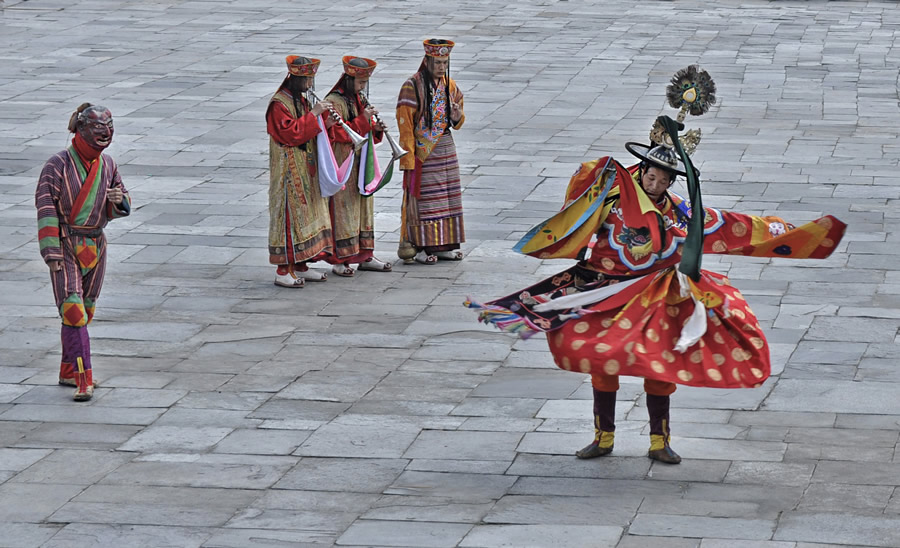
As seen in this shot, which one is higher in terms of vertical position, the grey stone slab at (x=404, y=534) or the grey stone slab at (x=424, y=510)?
the grey stone slab at (x=404, y=534)

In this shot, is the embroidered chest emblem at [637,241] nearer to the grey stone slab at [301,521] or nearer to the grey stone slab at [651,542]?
the grey stone slab at [651,542]

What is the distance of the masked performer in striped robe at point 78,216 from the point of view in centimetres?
769

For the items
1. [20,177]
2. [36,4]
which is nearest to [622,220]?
[20,177]

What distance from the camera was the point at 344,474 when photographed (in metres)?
6.70

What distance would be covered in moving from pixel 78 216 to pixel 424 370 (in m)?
2.17

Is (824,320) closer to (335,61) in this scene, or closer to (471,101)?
(471,101)

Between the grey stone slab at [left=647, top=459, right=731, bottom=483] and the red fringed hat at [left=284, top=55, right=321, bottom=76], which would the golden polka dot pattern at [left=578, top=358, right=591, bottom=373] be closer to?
the grey stone slab at [left=647, top=459, right=731, bottom=483]

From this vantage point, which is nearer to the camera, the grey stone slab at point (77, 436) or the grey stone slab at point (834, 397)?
the grey stone slab at point (77, 436)

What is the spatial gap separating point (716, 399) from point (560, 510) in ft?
6.24

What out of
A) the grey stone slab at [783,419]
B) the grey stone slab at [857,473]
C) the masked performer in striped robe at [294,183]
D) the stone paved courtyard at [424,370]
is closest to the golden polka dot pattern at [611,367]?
the stone paved courtyard at [424,370]

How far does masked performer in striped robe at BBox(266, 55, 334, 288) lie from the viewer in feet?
32.8

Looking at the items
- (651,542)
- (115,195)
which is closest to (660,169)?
(651,542)

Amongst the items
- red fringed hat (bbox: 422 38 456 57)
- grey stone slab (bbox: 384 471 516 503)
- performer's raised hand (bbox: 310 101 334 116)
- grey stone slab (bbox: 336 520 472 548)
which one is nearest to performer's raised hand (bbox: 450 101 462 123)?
red fringed hat (bbox: 422 38 456 57)

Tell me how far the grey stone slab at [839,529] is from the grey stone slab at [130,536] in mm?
2452
